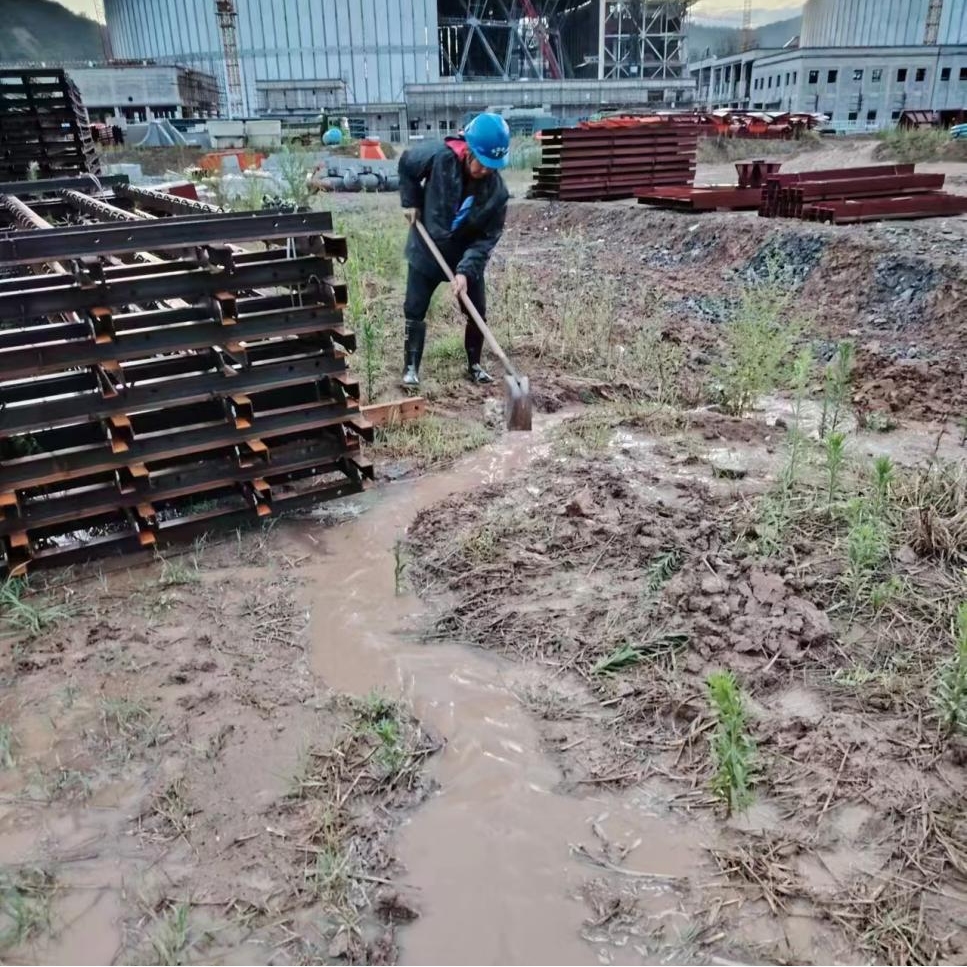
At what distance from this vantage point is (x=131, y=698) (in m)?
2.83

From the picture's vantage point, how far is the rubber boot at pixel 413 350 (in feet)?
18.8

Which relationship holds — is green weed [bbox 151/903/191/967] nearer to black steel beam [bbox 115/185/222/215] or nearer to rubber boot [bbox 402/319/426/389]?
black steel beam [bbox 115/185/222/215]

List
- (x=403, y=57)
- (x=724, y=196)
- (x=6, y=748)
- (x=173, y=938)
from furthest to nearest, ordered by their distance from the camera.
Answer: (x=403, y=57)
(x=724, y=196)
(x=6, y=748)
(x=173, y=938)

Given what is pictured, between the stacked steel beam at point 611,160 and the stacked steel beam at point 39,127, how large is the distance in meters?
8.21

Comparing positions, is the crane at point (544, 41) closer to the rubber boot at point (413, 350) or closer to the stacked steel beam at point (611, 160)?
the stacked steel beam at point (611, 160)

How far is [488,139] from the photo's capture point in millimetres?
5109

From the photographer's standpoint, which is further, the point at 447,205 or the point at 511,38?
the point at 511,38

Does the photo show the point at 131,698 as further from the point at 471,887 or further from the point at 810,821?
the point at 810,821

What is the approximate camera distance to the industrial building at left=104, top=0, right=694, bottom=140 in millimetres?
39406

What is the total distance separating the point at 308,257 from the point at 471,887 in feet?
9.65

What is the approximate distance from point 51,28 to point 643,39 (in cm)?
5807

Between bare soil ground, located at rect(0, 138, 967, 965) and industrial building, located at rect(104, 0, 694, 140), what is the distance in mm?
37377

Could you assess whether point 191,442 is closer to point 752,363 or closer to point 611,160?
point 752,363

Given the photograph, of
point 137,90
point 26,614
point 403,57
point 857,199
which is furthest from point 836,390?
point 137,90
